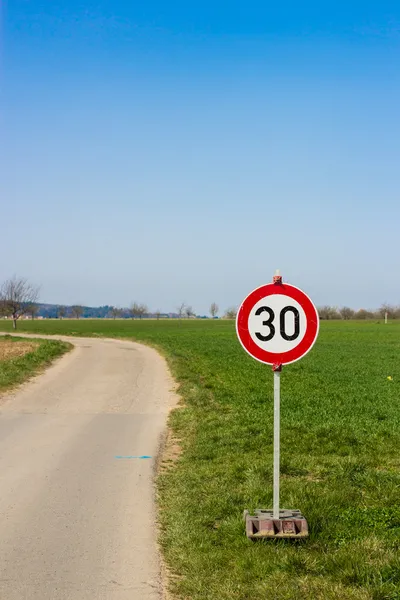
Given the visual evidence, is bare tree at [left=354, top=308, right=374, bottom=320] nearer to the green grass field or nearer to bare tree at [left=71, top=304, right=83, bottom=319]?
bare tree at [left=71, top=304, right=83, bottom=319]

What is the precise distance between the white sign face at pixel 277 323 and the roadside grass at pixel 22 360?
12.3m

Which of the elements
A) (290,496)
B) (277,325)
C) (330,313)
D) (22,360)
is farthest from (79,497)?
(330,313)

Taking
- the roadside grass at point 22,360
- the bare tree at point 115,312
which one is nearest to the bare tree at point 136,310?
the bare tree at point 115,312

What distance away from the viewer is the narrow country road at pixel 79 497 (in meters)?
4.67

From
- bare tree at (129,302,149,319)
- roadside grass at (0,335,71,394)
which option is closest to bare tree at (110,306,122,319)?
bare tree at (129,302,149,319)

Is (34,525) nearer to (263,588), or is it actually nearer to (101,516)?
(101,516)

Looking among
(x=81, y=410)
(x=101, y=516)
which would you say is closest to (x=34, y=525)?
(x=101, y=516)

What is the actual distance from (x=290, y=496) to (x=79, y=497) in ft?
7.61

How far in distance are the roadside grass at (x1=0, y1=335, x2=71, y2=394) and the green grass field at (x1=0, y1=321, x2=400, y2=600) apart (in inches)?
235

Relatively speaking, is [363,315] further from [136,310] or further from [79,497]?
[79,497]

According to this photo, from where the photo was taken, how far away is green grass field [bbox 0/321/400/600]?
452cm

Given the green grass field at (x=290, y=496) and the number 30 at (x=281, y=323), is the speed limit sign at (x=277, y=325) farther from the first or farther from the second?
the green grass field at (x=290, y=496)

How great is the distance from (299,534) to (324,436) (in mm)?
5270

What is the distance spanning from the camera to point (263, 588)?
4.36m
